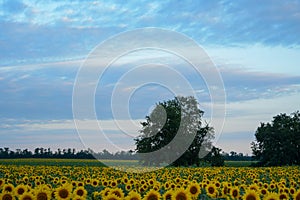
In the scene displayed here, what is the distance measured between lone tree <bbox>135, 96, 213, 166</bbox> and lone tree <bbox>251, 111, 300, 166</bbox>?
19.4 feet

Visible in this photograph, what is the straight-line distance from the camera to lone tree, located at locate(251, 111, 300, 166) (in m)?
55.1

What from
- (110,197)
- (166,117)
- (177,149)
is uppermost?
(166,117)

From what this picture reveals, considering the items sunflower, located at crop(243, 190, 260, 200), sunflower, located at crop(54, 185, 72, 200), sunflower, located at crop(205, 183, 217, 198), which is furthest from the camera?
sunflower, located at crop(205, 183, 217, 198)

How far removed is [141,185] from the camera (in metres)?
14.3

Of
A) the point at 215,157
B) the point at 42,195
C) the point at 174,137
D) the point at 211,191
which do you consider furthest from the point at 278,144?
the point at 42,195

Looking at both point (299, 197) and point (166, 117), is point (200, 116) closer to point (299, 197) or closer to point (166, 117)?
point (166, 117)

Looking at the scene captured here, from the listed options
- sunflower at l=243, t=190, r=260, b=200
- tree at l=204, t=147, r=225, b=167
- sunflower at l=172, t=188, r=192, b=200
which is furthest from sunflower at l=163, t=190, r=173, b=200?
tree at l=204, t=147, r=225, b=167

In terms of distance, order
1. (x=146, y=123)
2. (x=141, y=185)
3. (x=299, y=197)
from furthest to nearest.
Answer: (x=146, y=123), (x=141, y=185), (x=299, y=197)

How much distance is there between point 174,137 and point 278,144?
1203cm

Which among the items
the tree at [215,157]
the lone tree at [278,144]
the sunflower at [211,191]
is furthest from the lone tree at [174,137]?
the sunflower at [211,191]

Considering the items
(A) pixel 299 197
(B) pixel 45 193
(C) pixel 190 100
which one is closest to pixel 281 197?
(A) pixel 299 197

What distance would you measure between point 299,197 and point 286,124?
49.5m

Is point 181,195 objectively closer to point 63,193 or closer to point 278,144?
point 63,193

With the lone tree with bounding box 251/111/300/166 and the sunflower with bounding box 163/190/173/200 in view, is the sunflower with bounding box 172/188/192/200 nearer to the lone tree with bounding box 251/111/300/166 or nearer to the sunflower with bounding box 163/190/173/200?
the sunflower with bounding box 163/190/173/200
